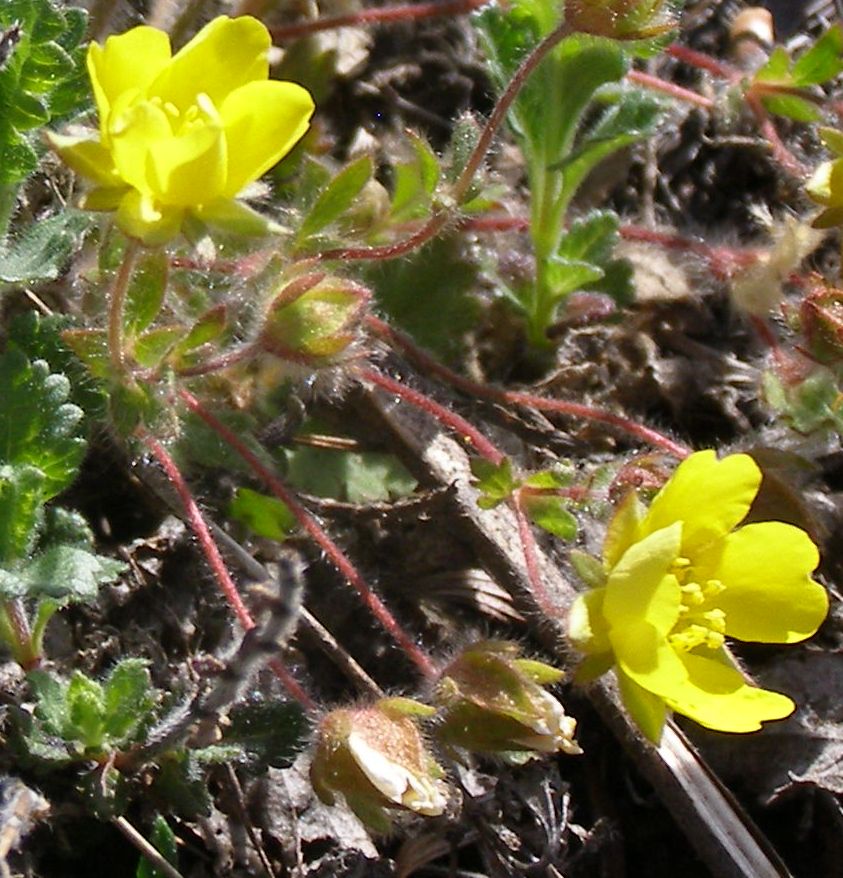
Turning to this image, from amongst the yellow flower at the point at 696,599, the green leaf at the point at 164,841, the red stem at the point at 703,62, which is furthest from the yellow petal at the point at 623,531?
the red stem at the point at 703,62

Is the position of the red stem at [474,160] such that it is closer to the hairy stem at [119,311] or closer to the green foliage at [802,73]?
the hairy stem at [119,311]

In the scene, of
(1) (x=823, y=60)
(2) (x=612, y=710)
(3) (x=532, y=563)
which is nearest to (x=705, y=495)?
Result: (3) (x=532, y=563)

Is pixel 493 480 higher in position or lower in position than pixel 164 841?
higher

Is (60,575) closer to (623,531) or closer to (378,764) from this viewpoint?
(378,764)

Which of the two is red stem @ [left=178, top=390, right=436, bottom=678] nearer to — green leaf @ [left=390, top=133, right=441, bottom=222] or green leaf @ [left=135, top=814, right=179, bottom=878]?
green leaf @ [left=135, top=814, right=179, bottom=878]

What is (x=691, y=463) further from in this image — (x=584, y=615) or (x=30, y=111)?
(x=30, y=111)

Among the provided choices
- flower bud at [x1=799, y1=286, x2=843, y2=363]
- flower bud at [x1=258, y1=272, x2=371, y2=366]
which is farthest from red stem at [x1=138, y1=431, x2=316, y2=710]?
flower bud at [x1=799, y1=286, x2=843, y2=363]

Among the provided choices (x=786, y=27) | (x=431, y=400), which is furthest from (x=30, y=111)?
(x=786, y=27)
